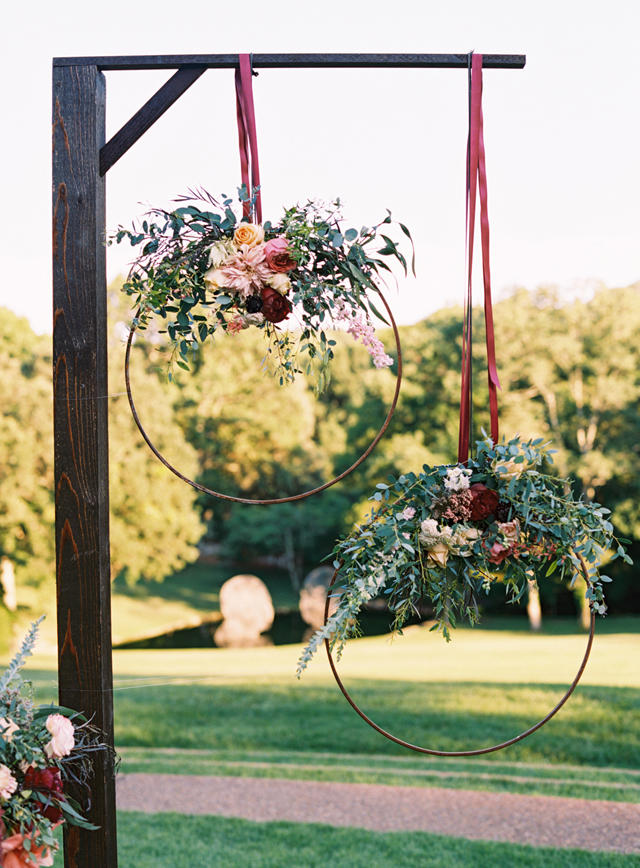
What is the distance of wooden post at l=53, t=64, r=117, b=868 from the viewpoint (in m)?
2.53

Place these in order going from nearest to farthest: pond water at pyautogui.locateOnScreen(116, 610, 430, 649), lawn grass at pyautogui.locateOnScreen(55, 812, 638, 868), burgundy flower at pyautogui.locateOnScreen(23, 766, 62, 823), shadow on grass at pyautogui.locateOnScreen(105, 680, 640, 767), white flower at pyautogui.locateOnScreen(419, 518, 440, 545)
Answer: burgundy flower at pyautogui.locateOnScreen(23, 766, 62, 823), white flower at pyautogui.locateOnScreen(419, 518, 440, 545), lawn grass at pyautogui.locateOnScreen(55, 812, 638, 868), shadow on grass at pyautogui.locateOnScreen(105, 680, 640, 767), pond water at pyautogui.locateOnScreen(116, 610, 430, 649)

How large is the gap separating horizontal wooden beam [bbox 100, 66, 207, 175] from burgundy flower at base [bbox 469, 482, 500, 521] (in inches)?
57.7

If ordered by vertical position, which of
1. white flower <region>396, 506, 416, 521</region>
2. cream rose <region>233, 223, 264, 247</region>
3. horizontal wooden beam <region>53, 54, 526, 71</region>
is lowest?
white flower <region>396, 506, 416, 521</region>

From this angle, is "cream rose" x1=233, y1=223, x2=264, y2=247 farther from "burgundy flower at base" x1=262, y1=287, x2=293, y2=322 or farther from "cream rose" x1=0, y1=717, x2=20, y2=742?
"cream rose" x1=0, y1=717, x2=20, y2=742

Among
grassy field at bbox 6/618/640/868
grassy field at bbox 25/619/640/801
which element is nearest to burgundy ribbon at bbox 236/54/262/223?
grassy field at bbox 6/618/640/868

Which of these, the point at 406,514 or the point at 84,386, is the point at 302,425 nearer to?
the point at 84,386

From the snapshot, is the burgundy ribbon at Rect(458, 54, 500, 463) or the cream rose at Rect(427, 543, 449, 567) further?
the burgundy ribbon at Rect(458, 54, 500, 463)

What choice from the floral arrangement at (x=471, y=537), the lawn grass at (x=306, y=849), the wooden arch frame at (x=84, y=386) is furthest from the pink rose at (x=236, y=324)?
the lawn grass at (x=306, y=849)

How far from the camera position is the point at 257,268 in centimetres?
240

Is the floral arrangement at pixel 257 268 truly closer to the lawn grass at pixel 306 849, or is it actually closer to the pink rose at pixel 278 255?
the pink rose at pixel 278 255

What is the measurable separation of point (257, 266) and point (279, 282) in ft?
0.26

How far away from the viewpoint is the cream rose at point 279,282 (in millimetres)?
2424

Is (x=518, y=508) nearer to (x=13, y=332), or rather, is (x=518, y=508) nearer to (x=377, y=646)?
(x=377, y=646)

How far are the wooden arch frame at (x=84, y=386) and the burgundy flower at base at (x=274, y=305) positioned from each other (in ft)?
1.69
